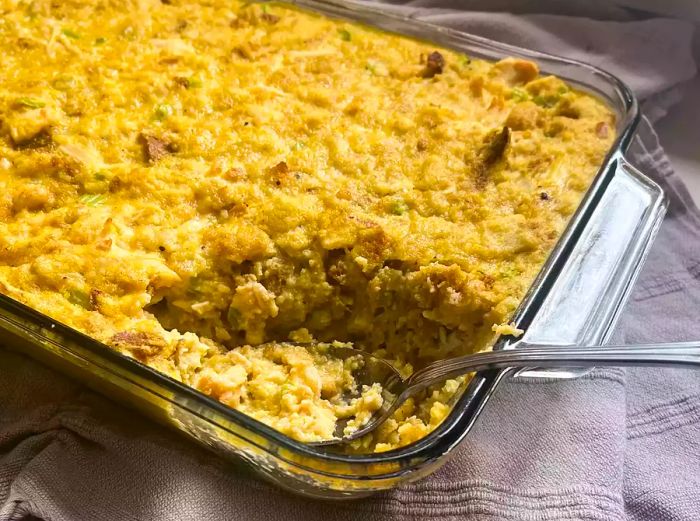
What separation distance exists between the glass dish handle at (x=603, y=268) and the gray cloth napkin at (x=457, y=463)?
0.50 ft

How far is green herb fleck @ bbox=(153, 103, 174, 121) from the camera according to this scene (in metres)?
2.19

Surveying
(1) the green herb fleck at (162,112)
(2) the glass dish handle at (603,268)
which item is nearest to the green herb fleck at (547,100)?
(2) the glass dish handle at (603,268)

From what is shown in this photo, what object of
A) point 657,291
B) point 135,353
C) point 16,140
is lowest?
point 657,291

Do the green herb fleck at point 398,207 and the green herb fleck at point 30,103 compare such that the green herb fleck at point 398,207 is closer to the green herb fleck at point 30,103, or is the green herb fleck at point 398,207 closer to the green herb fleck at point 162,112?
the green herb fleck at point 162,112

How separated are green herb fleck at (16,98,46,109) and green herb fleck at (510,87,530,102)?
54.9 inches

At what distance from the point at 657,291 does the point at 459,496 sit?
3.58ft

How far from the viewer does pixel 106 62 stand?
236 centimetres

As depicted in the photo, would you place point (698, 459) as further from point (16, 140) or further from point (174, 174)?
point (16, 140)

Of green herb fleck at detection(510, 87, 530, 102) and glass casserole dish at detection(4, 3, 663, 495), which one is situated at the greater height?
green herb fleck at detection(510, 87, 530, 102)

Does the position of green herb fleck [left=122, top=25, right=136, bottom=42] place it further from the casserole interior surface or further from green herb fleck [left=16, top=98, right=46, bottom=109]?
green herb fleck [left=16, top=98, right=46, bottom=109]

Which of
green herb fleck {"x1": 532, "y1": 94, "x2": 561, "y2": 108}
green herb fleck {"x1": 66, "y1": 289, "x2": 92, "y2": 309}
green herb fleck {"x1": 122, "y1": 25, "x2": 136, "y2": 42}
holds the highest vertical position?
green herb fleck {"x1": 532, "y1": 94, "x2": 561, "y2": 108}

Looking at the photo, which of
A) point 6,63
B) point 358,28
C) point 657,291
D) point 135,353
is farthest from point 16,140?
point 657,291

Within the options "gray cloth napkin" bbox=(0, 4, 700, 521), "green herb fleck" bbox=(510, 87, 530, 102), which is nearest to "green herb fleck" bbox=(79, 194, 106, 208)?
"gray cloth napkin" bbox=(0, 4, 700, 521)

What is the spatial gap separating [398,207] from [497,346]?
481 millimetres
